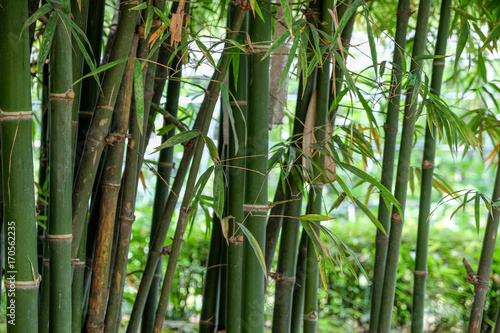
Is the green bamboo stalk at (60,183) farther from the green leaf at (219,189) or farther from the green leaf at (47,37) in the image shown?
the green leaf at (219,189)

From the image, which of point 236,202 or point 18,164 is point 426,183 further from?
point 18,164

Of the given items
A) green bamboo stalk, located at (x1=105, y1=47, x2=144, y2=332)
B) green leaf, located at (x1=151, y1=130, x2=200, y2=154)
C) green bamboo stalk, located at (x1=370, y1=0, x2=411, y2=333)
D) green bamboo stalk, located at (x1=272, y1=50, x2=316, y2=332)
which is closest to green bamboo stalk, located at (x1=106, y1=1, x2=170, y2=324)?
green bamboo stalk, located at (x1=105, y1=47, x2=144, y2=332)

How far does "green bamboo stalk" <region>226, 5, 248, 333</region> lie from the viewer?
29.5 inches

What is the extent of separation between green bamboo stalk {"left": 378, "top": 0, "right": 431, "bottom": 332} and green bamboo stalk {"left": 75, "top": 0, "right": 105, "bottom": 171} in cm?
51

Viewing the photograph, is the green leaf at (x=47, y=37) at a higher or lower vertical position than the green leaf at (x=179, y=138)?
higher

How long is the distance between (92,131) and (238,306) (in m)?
0.33

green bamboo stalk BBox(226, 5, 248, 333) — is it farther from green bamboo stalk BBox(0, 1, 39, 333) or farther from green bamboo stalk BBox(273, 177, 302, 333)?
green bamboo stalk BBox(0, 1, 39, 333)

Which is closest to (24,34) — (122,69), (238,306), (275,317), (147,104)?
(122,69)

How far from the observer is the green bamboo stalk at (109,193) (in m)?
0.74

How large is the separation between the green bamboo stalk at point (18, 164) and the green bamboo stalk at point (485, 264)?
2.54ft

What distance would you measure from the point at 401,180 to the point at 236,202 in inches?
13.9

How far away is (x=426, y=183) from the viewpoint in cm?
101

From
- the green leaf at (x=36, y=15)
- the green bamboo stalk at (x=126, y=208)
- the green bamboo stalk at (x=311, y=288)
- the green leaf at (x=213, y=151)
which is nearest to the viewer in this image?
the green leaf at (x=36, y=15)

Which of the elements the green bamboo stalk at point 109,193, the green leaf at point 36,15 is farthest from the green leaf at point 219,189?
the green leaf at point 36,15
